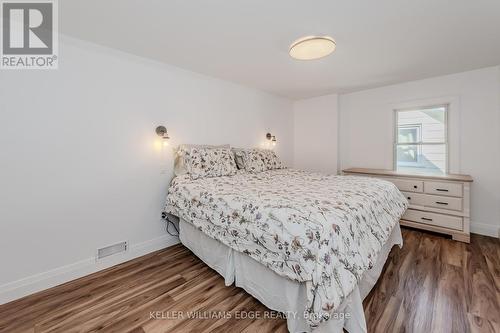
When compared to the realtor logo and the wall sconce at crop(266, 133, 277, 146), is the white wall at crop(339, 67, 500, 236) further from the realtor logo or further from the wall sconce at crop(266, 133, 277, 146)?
the realtor logo

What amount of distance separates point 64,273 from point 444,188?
439 cm

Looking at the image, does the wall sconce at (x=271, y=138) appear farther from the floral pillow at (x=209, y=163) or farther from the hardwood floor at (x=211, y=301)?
the hardwood floor at (x=211, y=301)

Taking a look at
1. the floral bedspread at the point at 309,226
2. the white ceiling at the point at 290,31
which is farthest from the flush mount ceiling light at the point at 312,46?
the floral bedspread at the point at 309,226

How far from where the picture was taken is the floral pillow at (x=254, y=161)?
3.12m

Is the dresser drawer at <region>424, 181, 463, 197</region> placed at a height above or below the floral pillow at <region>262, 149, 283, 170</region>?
below

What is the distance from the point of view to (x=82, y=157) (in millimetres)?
2041

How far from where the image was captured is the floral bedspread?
3.85 ft

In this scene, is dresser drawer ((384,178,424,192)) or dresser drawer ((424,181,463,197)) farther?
dresser drawer ((384,178,424,192))

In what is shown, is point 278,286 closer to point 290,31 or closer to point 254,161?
point 254,161

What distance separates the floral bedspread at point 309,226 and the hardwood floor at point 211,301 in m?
0.45

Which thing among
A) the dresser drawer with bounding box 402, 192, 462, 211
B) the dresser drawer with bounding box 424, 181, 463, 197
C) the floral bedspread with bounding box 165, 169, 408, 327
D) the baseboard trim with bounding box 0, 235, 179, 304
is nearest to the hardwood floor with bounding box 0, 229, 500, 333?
the baseboard trim with bounding box 0, 235, 179, 304

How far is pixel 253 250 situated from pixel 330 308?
0.59 m

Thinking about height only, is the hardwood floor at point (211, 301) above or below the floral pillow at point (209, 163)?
below

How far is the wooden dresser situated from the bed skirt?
1.05 m
